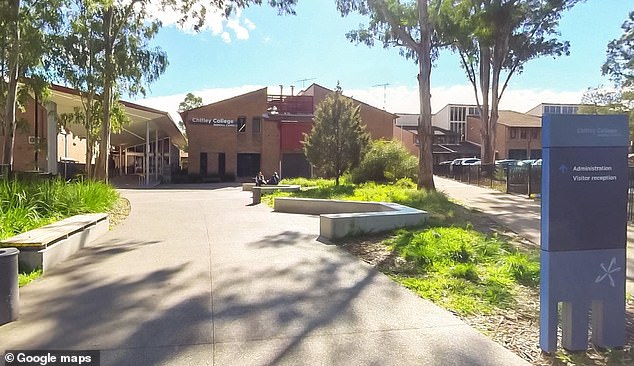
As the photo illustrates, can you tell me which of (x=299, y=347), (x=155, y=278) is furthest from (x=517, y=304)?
(x=155, y=278)

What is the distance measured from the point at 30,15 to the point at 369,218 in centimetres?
1196

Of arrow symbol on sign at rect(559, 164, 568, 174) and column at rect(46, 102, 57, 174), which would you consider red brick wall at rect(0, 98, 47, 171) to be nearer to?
column at rect(46, 102, 57, 174)

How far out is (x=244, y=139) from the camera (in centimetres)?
4322

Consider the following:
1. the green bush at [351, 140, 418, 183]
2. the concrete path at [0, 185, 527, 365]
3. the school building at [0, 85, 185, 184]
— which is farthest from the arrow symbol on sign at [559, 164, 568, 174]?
the green bush at [351, 140, 418, 183]

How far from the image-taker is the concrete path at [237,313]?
4.25m

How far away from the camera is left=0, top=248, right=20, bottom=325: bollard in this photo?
4.95 m

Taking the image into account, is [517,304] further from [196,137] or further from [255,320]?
[196,137]

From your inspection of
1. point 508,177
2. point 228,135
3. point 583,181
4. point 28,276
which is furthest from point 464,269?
point 228,135

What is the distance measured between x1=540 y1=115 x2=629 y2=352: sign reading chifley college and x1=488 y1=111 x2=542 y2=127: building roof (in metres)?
60.9

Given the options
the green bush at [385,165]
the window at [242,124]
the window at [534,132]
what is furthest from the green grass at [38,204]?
the window at [534,132]

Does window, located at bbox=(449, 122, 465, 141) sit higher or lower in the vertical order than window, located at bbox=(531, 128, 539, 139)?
higher

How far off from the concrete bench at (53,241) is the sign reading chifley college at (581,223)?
6420 mm

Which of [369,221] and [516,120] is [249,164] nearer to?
[369,221]

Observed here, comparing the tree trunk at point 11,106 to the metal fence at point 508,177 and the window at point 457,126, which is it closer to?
the metal fence at point 508,177
